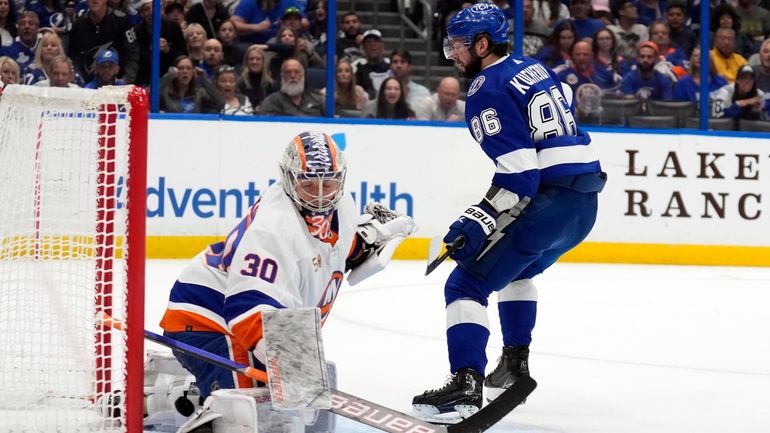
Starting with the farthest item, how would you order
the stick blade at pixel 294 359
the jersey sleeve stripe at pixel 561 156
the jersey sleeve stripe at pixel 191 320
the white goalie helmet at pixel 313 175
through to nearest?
1. the jersey sleeve stripe at pixel 561 156
2. the jersey sleeve stripe at pixel 191 320
3. the white goalie helmet at pixel 313 175
4. the stick blade at pixel 294 359

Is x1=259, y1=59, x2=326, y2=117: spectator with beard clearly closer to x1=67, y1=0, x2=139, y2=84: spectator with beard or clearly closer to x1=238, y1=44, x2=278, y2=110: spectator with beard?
x1=238, y1=44, x2=278, y2=110: spectator with beard

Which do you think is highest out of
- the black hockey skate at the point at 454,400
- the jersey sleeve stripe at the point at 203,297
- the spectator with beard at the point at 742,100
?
the spectator with beard at the point at 742,100

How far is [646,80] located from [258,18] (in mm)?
2512

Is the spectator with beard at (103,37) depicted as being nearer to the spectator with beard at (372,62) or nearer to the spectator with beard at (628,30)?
the spectator with beard at (372,62)

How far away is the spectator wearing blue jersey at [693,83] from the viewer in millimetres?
8438

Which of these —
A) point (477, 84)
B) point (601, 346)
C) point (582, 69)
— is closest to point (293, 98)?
point (582, 69)

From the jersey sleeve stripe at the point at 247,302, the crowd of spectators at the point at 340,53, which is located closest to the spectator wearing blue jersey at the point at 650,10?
the crowd of spectators at the point at 340,53

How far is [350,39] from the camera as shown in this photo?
27.0 ft

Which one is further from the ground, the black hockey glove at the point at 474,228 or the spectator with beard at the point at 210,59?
the spectator with beard at the point at 210,59

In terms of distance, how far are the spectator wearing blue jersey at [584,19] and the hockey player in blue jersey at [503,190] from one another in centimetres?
457

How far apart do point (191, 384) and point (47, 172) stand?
2.21 feet

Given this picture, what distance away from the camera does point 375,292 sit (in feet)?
21.9

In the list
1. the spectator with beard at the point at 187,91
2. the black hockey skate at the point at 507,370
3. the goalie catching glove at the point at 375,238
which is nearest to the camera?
the goalie catching glove at the point at 375,238

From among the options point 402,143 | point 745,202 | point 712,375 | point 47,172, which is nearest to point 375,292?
point 402,143
